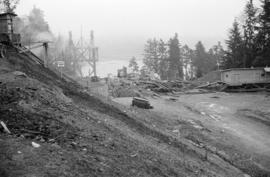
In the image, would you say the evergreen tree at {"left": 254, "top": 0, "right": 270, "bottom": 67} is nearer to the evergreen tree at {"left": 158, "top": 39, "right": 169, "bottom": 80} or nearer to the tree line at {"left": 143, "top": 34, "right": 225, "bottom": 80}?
the tree line at {"left": 143, "top": 34, "right": 225, "bottom": 80}

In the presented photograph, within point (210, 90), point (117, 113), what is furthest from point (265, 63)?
point (117, 113)

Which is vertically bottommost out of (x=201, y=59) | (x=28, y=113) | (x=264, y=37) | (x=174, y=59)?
(x=28, y=113)

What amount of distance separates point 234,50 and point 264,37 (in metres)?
7.75

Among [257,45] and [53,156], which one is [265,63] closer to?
[257,45]

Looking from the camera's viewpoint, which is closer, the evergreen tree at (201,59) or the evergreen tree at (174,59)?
the evergreen tree at (174,59)

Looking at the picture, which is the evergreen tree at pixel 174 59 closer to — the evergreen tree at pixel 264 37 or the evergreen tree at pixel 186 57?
the evergreen tree at pixel 186 57

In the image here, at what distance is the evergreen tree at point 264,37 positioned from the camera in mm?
39906

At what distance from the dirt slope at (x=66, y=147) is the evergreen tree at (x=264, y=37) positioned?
123 ft

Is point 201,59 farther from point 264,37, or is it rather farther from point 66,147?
point 66,147

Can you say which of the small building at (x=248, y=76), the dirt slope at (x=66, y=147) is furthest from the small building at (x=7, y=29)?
the small building at (x=248, y=76)

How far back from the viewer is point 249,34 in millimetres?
46594

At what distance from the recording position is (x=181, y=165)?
7.54 m

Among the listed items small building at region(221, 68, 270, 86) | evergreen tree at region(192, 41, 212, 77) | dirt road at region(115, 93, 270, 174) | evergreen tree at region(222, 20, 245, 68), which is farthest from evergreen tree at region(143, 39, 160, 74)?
dirt road at region(115, 93, 270, 174)

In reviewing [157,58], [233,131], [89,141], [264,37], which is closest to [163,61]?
[157,58]
